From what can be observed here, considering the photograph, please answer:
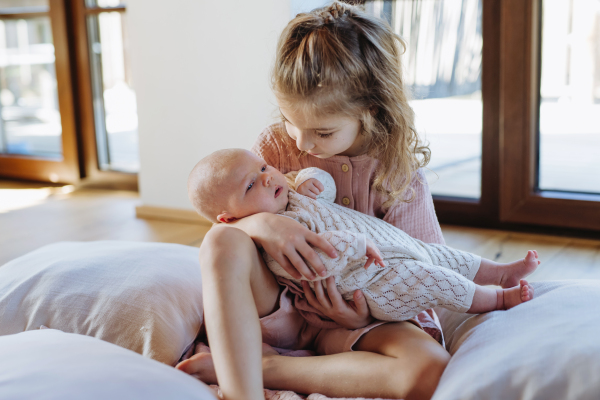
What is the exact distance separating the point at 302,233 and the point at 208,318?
0.21 meters

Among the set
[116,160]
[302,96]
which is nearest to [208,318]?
[302,96]

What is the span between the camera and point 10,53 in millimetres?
3422

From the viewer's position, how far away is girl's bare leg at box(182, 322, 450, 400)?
948 mm

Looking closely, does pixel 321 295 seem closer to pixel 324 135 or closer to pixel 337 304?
pixel 337 304

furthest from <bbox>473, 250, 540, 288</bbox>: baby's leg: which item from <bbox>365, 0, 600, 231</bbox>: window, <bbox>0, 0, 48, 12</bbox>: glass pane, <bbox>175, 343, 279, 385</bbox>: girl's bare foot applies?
<bbox>0, 0, 48, 12</bbox>: glass pane

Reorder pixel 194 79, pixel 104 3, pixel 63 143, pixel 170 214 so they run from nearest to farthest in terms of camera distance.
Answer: pixel 194 79, pixel 170 214, pixel 104 3, pixel 63 143

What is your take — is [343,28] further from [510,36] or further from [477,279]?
[510,36]

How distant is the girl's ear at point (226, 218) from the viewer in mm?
1076

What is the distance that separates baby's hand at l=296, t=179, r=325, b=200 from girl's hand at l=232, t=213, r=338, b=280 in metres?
0.11

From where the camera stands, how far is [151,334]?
1096 millimetres

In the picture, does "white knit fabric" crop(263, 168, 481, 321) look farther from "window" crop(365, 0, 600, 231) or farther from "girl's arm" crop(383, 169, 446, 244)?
"window" crop(365, 0, 600, 231)

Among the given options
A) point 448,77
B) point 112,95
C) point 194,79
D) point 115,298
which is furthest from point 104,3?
point 115,298

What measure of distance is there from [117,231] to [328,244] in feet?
5.52

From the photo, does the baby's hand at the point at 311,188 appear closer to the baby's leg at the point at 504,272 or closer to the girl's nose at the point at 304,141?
the girl's nose at the point at 304,141
